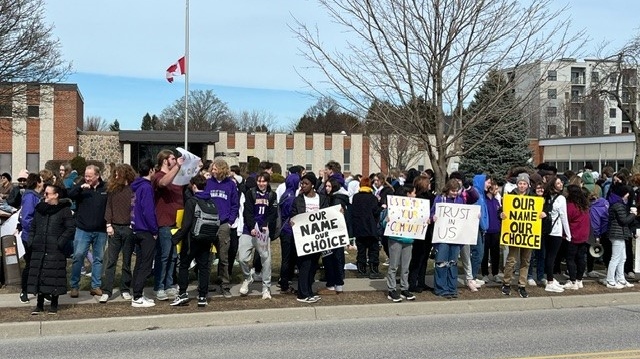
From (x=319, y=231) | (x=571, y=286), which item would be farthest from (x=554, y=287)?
(x=319, y=231)

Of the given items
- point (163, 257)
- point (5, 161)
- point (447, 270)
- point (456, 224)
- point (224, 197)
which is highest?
point (5, 161)

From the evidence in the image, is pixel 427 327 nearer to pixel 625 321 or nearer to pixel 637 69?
pixel 625 321

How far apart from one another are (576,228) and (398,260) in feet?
10.8

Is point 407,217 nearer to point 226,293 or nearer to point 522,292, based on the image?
point 522,292

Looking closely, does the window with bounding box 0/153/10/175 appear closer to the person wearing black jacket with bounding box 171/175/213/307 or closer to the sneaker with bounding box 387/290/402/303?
the person wearing black jacket with bounding box 171/175/213/307

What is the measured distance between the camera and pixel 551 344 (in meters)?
8.01

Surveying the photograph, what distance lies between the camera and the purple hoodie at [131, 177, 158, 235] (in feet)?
31.4

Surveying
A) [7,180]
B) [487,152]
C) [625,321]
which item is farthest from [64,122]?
[625,321]

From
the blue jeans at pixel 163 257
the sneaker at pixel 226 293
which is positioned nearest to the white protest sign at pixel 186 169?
the blue jeans at pixel 163 257

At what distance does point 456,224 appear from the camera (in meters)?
10.6

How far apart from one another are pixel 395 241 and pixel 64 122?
4027 centimetres

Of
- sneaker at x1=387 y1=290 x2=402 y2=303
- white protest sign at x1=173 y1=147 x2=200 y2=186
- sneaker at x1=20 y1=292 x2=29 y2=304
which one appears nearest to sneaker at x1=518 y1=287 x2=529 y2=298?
sneaker at x1=387 y1=290 x2=402 y2=303

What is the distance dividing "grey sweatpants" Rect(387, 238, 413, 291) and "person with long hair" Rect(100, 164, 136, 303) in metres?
3.94

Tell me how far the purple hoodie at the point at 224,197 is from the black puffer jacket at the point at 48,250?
2.12 meters
